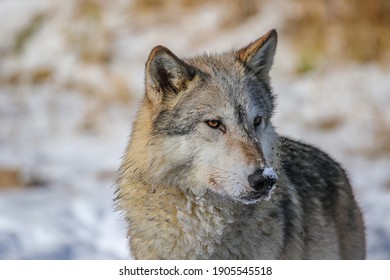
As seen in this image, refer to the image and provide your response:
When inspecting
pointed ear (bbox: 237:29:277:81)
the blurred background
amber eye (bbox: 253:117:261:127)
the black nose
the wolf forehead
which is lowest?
the black nose

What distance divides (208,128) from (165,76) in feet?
1.52

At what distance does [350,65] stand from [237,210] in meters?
7.40

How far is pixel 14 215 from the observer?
7.70 m

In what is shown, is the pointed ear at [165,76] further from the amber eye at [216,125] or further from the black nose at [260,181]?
the black nose at [260,181]

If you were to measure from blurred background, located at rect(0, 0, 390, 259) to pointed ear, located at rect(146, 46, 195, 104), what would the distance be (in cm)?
306

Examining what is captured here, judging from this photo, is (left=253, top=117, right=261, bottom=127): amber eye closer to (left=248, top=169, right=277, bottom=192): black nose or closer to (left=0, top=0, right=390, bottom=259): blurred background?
(left=248, top=169, right=277, bottom=192): black nose

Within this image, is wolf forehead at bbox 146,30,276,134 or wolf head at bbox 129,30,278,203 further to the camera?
wolf forehead at bbox 146,30,276,134

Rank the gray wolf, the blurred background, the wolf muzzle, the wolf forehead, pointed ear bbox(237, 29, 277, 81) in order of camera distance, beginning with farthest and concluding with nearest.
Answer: the blurred background, pointed ear bbox(237, 29, 277, 81), the wolf forehead, the gray wolf, the wolf muzzle

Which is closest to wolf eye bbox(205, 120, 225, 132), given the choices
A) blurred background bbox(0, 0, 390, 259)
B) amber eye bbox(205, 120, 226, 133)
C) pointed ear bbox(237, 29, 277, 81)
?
amber eye bbox(205, 120, 226, 133)

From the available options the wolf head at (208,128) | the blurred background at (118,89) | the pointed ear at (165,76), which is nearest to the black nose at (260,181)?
the wolf head at (208,128)

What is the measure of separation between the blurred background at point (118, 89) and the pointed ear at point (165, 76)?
3.06 m

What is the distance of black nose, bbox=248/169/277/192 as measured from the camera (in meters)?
3.84

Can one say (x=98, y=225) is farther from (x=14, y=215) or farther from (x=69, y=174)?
(x=69, y=174)
